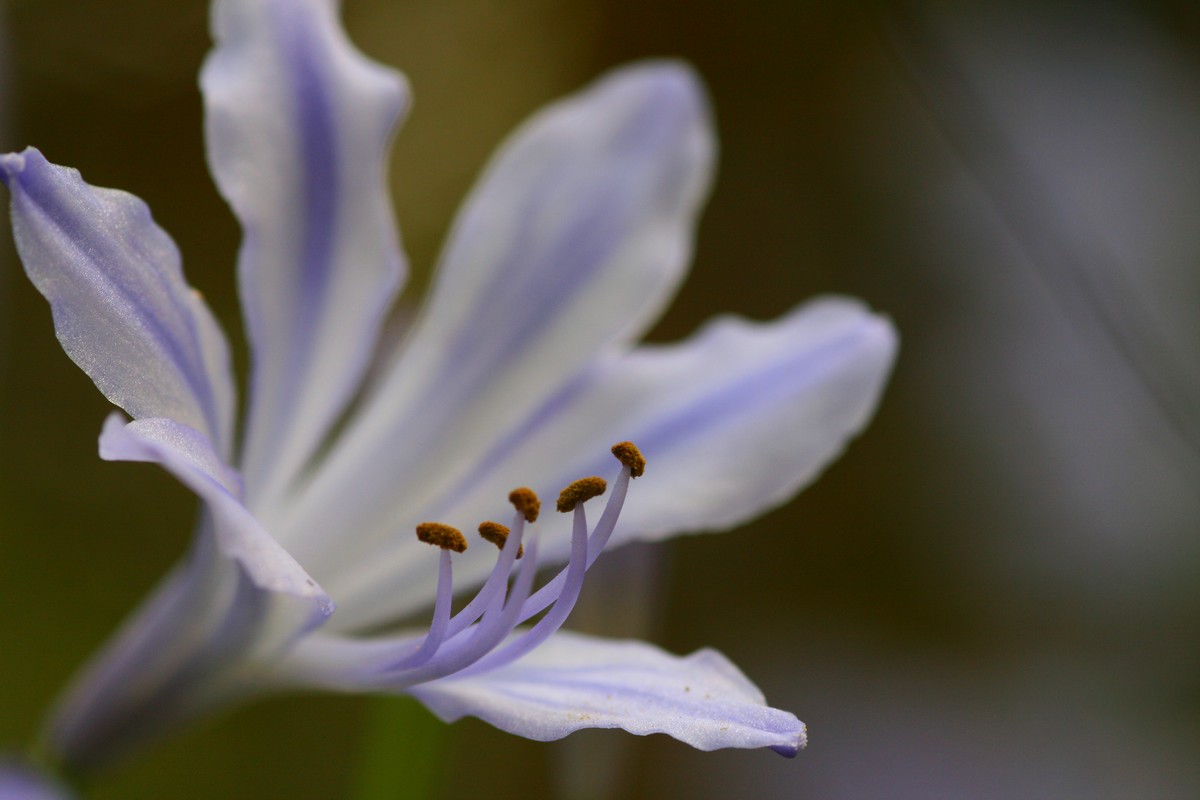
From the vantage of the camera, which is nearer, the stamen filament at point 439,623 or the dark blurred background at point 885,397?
the stamen filament at point 439,623

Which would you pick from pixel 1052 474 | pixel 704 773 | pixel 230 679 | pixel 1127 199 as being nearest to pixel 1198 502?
pixel 1052 474

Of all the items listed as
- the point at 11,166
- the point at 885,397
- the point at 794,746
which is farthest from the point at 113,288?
the point at 885,397

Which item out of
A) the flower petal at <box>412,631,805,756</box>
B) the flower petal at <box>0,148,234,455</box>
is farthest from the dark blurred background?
the flower petal at <box>0,148,234,455</box>

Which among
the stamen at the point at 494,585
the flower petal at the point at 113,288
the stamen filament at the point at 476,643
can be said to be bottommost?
the stamen filament at the point at 476,643

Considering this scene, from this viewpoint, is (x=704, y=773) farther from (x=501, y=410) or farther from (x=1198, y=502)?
(x=501, y=410)

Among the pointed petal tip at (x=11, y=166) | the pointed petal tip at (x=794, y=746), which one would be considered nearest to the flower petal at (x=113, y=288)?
the pointed petal tip at (x=11, y=166)

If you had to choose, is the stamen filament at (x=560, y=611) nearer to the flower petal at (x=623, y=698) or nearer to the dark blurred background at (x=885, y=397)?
the flower petal at (x=623, y=698)
